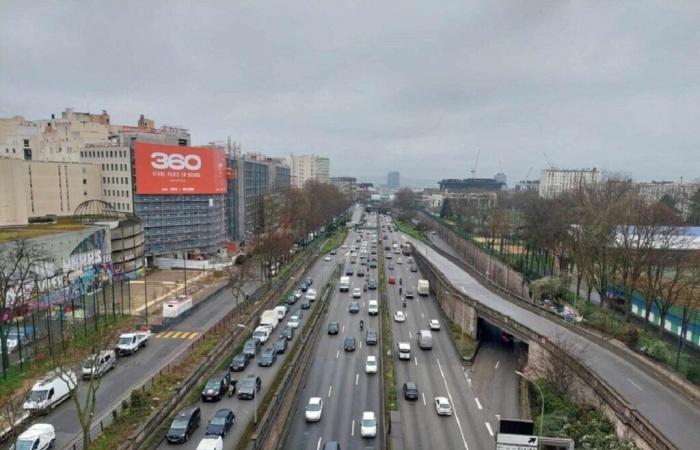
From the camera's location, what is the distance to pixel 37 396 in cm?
2517

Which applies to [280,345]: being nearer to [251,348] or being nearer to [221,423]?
[251,348]

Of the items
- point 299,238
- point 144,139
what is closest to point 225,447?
point 144,139

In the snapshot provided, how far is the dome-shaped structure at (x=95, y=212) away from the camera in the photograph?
6481 cm

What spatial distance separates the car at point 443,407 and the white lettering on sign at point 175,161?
60465 mm

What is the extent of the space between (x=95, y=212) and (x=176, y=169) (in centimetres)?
1439

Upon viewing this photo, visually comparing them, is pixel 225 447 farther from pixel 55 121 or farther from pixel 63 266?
pixel 55 121

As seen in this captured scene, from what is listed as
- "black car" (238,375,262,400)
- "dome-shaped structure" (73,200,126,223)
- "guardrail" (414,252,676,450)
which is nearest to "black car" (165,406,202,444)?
"black car" (238,375,262,400)

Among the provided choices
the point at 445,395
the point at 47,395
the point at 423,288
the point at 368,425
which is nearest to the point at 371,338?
the point at 445,395

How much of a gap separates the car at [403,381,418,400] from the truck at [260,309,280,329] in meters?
17.1

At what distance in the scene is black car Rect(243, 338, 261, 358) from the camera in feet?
123

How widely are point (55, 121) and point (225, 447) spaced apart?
10203 cm

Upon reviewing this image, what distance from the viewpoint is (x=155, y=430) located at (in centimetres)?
2419

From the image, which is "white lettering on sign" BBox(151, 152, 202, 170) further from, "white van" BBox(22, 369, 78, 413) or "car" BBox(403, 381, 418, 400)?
"car" BBox(403, 381, 418, 400)

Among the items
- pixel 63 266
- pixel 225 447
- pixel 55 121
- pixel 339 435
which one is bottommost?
pixel 339 435
